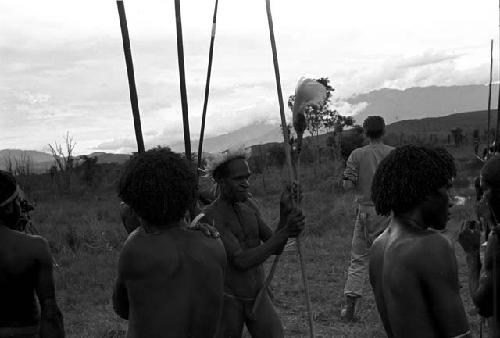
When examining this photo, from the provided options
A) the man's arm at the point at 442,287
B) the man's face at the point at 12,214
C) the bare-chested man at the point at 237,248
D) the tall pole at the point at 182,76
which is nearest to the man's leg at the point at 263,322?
the bare-chested man at the point at 237,248

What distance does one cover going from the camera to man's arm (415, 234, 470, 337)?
2.02m

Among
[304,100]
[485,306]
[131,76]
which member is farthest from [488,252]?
[131,76]

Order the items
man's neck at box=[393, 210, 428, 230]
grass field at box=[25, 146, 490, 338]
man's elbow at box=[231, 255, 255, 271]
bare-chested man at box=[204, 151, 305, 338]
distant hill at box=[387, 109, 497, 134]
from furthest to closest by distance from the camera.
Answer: distant hill at box=[387, 109, 497, 134]
grass field at box=[25, 146, 490, 338]
bare-chested man at box=[204, 151, 305, 338]
man's elbow at box=[231, 255, 255, 271]
man's neck at box=[393, 210, 428, 230]

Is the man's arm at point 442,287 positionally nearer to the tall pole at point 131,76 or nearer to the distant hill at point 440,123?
the tall pole at point 131,76

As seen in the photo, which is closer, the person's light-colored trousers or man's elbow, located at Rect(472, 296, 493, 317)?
man's elbow, located at Rect(472, 296, 493, 317)

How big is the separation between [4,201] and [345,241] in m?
8.35

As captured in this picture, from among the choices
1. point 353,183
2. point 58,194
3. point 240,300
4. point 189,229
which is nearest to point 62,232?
point 353,183

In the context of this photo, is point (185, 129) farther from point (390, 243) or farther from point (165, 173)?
point (390, 243)

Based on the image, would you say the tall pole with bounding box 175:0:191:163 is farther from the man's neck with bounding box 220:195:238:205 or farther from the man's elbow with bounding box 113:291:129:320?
the man's elbow with bounding box 113:291:129:320

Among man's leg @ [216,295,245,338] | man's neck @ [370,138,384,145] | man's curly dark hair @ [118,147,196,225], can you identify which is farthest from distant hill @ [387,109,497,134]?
man's curly dark hair @ [118,147,196,225]

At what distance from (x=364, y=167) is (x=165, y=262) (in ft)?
12.3

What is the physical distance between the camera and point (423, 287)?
205 centimetres

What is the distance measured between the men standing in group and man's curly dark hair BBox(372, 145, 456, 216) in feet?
11.5

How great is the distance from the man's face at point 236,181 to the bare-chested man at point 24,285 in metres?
1.21
